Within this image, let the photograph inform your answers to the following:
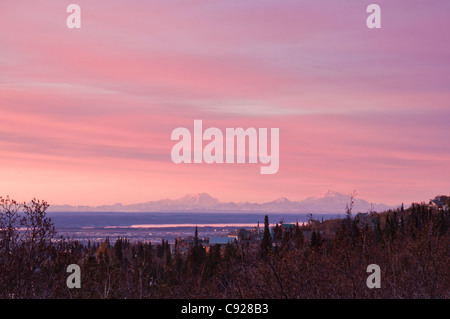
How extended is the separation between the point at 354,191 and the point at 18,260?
47.6 feet

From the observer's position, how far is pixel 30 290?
805 inches

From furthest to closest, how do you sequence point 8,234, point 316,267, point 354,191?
point 316,267, point 354,191, point 8,234

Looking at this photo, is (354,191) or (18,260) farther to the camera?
(354,191)

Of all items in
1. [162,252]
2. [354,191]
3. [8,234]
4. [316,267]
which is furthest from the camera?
[162,252]
